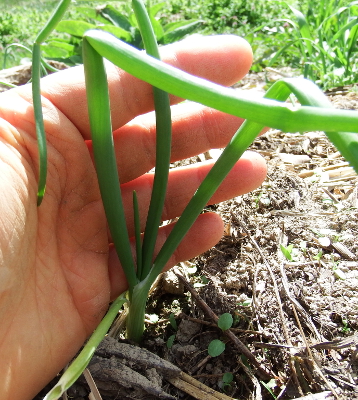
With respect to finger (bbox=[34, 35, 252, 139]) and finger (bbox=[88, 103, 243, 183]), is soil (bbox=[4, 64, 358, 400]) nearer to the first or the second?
finger (bbox=[88, 103, 243, 183])

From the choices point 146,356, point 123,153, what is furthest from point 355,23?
point 146,356

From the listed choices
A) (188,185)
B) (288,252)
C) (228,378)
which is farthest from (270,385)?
(188,185)

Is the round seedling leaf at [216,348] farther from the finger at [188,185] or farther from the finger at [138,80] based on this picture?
the finger at [138,80]

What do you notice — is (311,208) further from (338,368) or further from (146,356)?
(146,356)

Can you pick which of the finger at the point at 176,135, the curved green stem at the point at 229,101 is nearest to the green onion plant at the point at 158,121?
the curved green stem at the point at 229,101

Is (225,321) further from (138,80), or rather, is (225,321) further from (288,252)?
(138,80)

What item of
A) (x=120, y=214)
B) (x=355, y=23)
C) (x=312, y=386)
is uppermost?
(x=355, y=23)
